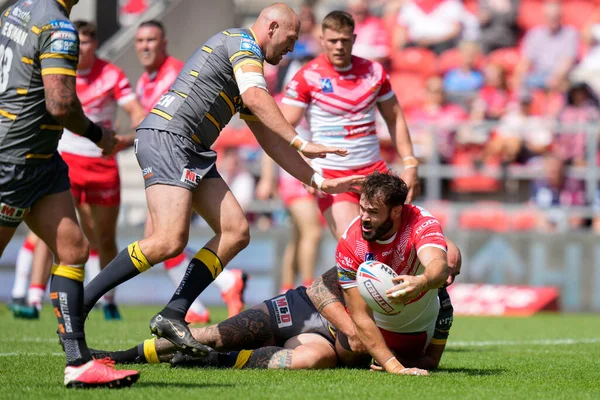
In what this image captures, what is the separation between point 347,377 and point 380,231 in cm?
96

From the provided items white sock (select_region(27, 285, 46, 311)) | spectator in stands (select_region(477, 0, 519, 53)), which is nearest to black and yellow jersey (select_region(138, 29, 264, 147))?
white sock (select_region(27, 285, 46, 311))

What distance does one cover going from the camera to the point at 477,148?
15.0 m

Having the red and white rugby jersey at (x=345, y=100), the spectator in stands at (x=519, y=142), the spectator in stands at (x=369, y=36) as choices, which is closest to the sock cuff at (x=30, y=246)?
the red and white rugby jersey at (x=345, y=100)

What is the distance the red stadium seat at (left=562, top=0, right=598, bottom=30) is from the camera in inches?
782

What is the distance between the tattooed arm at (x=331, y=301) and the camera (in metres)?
6.53

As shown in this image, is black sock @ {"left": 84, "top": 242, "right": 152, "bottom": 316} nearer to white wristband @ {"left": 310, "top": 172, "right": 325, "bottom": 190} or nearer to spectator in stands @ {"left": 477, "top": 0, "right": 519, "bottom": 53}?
white wristband @ {"left": 310, "top": 172, "right": 325, "bottom": 190}

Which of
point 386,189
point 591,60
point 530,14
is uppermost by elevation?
point 530,14

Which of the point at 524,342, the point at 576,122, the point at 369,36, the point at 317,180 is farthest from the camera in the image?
the point at 369,36

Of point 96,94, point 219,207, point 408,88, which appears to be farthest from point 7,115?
point 408,88

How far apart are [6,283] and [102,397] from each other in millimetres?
10093

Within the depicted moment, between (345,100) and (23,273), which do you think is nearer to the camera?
(345,100)

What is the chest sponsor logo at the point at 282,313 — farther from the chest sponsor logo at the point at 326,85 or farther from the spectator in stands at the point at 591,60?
the spectator in stands at the point at 591,60

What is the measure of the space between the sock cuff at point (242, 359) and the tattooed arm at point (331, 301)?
0.58 metres

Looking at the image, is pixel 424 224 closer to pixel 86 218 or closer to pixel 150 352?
pixel 150 352
